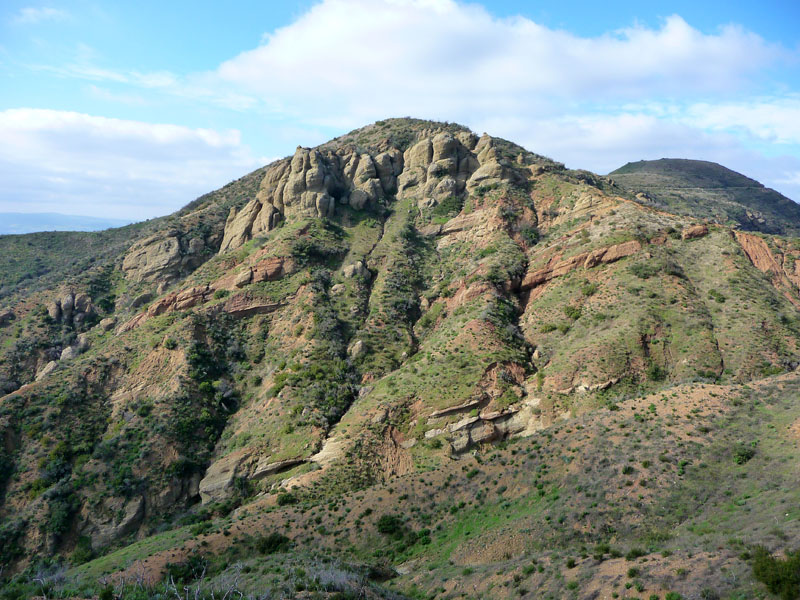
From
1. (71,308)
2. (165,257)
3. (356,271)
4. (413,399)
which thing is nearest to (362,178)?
(356,271)

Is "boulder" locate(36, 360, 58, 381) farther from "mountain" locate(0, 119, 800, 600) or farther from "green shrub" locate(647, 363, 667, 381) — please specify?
"green shrub" locate(647, 363, 667, 381)

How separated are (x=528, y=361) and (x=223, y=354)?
32245mm

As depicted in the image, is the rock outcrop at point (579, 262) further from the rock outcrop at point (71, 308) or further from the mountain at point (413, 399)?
the rock outcrop at point (71, 308)

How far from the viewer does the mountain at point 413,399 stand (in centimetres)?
2561

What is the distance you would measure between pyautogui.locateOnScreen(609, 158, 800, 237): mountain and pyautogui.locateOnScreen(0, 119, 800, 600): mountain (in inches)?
1888

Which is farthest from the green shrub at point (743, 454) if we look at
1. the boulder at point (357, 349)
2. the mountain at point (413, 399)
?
the boulder at point (357, 349)

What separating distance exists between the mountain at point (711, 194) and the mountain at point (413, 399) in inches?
1888

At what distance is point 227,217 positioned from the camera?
78.9m

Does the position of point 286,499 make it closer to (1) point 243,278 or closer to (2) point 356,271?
(1) point 243,278

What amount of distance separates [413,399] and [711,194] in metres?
134

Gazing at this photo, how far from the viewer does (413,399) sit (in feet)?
141

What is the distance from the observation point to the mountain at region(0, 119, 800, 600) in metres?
25.6

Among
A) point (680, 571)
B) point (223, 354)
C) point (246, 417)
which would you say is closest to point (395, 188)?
point (223, 354)

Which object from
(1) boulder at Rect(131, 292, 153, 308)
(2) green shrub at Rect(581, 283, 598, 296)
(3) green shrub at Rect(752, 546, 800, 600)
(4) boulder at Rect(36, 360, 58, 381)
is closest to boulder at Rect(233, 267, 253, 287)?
(1) boulder at Rect(131, 292, 153, 308)
